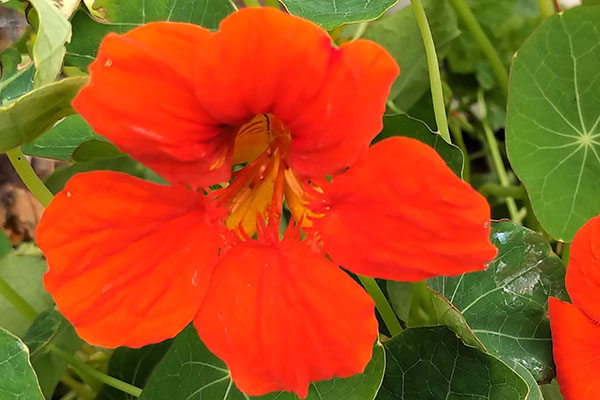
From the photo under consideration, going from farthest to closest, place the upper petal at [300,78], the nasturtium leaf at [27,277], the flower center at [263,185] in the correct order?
1. the nasturtium leaf at [27,277]
2. the flower center at [263,185]
3. the upper petal at [300,78]

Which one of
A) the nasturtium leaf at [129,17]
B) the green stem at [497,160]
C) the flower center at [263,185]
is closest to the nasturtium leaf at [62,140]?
the nasturtium leaf at [129,17]

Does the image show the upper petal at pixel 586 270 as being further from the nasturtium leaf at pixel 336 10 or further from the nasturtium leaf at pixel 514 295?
the nasturtium leaf at pixel 336 10

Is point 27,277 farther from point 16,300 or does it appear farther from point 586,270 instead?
point 586,270

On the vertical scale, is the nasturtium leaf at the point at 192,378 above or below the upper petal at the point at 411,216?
below

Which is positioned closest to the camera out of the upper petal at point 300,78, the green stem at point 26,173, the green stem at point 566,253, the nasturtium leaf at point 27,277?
the upper petal at point 300,78

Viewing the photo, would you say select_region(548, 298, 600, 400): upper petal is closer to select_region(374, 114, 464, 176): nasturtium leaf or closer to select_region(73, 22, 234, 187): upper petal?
select_region(374, 114, 464, 176): nasturtium leaf

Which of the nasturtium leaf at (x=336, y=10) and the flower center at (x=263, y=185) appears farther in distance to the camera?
the nasturtium leaf at (x=336, y=10)

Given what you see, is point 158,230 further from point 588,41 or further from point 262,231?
point 588,41

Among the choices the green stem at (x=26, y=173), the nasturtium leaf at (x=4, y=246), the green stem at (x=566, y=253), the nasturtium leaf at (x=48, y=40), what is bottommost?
the nasturtium leaf at (x=4, y=246)
